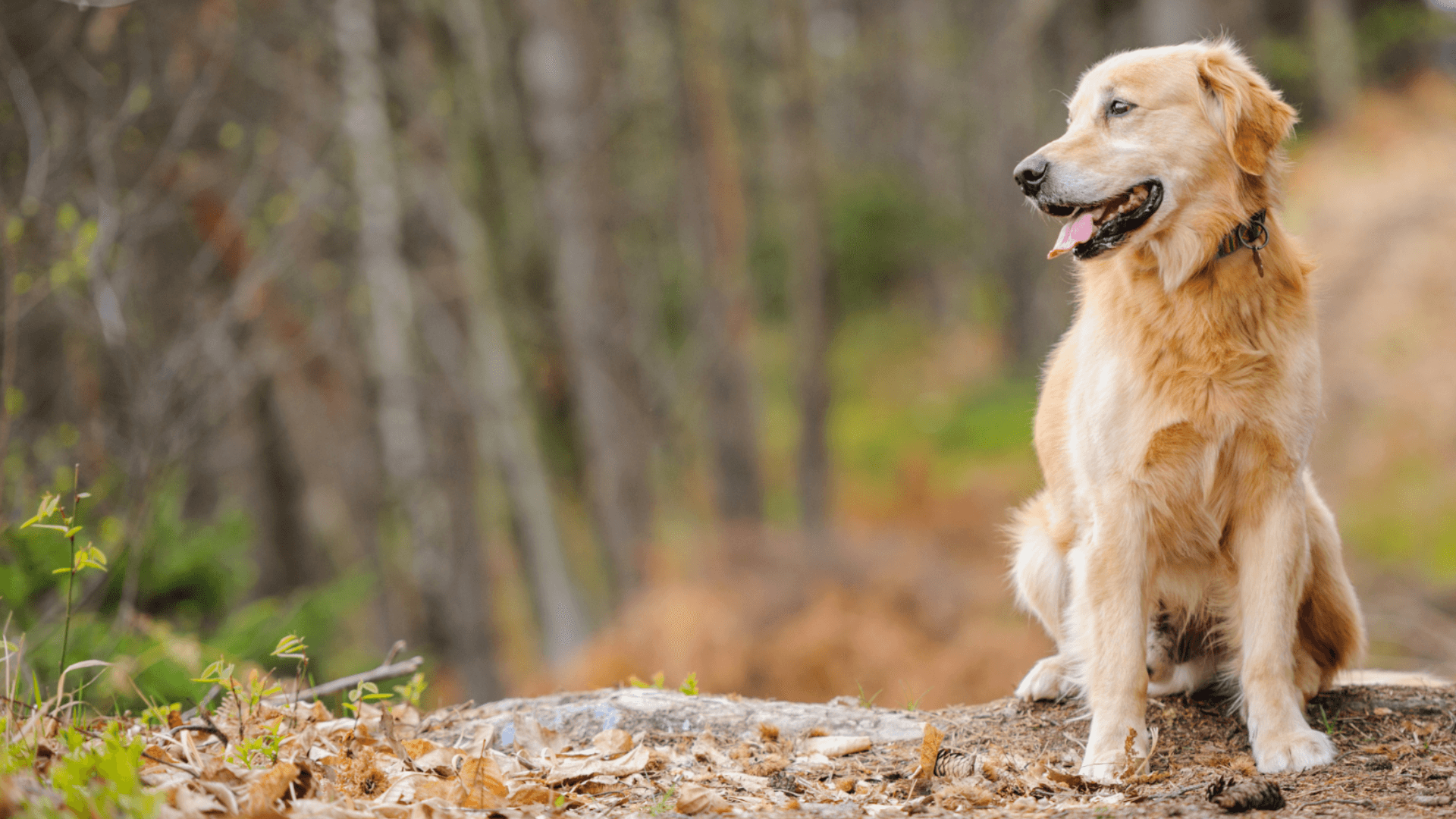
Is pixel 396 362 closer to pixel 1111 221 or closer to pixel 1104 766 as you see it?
pixel 1111 221

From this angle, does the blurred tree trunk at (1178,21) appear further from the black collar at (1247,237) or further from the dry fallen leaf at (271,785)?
the dry fallen leaf at (271,785)

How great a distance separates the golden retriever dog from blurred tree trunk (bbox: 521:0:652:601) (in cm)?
780

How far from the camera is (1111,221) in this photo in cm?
302

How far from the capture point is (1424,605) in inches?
330

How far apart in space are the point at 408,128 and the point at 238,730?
906 cm

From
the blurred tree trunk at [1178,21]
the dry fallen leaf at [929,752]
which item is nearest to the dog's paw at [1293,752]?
the dry fallen leaf at [929,752]

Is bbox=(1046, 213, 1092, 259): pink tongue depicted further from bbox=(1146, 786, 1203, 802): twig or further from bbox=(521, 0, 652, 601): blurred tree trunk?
bbox=(521, 0, 652, 601): blurred tree trunk

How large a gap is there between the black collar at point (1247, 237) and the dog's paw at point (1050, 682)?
143 cm

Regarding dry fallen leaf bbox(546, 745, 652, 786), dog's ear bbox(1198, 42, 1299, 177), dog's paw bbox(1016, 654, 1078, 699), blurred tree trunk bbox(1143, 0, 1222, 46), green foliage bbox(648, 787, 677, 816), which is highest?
blurred tree trunk bbox(1143, 0, 1222, 46)

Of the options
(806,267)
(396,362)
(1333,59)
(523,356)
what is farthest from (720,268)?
(1333,59)

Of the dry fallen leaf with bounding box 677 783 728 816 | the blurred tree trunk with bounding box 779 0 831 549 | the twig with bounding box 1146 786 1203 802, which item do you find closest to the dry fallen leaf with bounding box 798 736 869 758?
the dry fallen leaf with bounding box 677 783 728 816

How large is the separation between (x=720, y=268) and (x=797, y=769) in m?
9.47

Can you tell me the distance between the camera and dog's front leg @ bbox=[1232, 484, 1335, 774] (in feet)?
9.61

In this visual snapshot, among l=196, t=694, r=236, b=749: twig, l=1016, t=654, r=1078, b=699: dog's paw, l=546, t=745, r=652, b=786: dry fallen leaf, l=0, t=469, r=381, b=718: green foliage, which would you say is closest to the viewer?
l=196, t=694, r=236, b=749: twig
